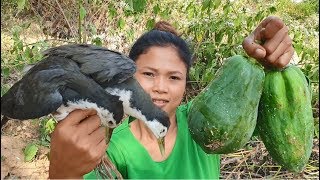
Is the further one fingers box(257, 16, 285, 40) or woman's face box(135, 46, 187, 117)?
woman's face box(135, 46, 187, 117)

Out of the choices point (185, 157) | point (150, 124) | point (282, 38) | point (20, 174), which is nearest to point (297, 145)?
point (282, 38)

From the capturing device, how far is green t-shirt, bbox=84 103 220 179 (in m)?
1.91

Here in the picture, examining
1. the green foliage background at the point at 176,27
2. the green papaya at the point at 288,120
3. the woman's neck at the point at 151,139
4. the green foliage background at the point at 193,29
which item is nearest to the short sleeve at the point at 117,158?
the woman's neck at the point at 151,139

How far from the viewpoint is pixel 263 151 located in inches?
154

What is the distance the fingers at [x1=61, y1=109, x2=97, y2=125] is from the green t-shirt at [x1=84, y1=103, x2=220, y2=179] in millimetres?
425

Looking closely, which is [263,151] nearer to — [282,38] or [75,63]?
[282,38]

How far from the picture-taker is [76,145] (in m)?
1.43

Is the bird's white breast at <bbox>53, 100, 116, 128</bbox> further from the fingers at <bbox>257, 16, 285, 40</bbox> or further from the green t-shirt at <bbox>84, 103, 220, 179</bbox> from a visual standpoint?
the fingers at <bbox>257, 16, 285, 40</bbox>

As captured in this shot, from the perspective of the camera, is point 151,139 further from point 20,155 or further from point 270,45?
point 20,155

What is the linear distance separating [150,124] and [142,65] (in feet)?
1.32

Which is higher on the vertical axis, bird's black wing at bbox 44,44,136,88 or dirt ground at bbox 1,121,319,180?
bird's black wing at bbox 44,44,136,88

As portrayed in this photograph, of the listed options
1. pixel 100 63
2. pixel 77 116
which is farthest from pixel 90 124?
pixel 100 63

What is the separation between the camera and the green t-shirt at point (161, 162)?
1.91 m

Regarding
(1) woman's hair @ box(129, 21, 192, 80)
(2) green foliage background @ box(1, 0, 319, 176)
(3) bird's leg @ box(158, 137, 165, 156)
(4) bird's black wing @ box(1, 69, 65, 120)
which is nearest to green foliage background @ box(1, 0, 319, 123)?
(2) green foliage background @ box(1, 0, 319, 176)
